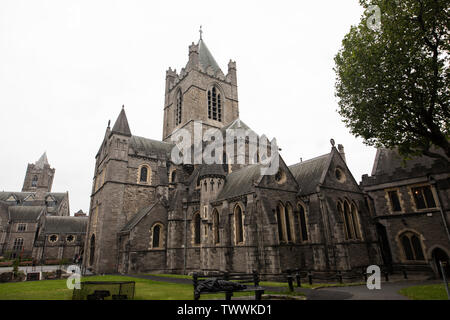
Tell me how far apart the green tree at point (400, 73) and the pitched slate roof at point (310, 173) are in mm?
6755

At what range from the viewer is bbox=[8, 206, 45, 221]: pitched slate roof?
53781mm

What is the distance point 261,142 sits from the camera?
3338 centimetres

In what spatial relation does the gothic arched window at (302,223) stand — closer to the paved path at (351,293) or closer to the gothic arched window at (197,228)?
the paved path at (351,293)

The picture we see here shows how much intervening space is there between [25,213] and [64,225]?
12.6m

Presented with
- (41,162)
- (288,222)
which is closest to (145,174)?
(288,222)

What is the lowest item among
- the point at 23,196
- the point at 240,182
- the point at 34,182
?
the point at 240,182

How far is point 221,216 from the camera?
73.9ft

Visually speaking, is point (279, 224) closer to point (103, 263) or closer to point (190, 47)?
point (103, 263)

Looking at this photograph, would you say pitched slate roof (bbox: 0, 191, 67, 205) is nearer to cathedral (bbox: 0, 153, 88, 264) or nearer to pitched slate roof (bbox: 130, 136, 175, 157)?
cathedral (bbox: 0, 153, 88, 264)

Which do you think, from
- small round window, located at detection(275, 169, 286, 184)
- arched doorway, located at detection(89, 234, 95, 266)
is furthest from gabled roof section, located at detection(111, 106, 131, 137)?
small round window, located at detection(275, 169, 286, 184)

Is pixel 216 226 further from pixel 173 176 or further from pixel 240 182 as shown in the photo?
pixel 173 176

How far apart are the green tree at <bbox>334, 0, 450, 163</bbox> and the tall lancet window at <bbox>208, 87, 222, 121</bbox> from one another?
30.1 m

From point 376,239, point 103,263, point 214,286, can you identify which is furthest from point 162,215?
point 376,239
